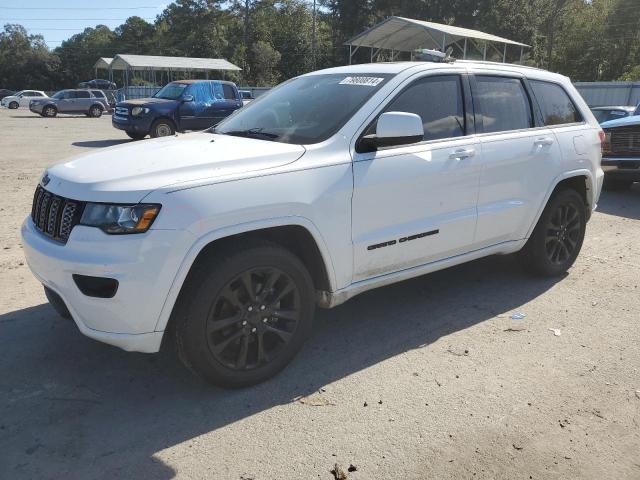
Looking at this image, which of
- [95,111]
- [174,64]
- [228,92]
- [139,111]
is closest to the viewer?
[139,111]

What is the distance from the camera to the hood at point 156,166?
2922mm

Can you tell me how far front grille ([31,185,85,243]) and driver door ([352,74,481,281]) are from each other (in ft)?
5.17

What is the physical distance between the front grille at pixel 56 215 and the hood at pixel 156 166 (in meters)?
0.05

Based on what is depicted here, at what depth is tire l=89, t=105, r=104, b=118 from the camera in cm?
3266

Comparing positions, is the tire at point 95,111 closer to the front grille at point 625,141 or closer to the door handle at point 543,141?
the front grille at point 625,141

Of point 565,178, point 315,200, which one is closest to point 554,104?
point 565,178

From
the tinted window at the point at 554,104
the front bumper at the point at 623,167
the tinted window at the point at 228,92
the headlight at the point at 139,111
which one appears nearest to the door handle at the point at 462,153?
the tinted window at the point at 554,104

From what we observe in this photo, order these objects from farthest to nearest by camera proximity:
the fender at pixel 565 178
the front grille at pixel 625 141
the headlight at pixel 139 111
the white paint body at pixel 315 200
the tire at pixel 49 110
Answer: the tire at pixel 49 110
the headlight at pixel 139 111
the front grille at pixel 625 141
the fender at pixel 565 178
the white paint body at pixel 315 200

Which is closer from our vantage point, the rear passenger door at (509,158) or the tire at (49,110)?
the rear passenger door at (509,158)

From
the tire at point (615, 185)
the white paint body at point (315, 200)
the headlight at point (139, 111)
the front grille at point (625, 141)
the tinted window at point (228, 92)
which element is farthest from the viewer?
the tinted window at point (228, 92)

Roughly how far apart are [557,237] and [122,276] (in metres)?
3.88

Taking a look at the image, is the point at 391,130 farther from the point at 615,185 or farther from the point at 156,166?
the point at 615,185

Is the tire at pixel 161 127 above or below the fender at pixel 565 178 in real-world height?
below

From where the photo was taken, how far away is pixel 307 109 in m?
3.98
